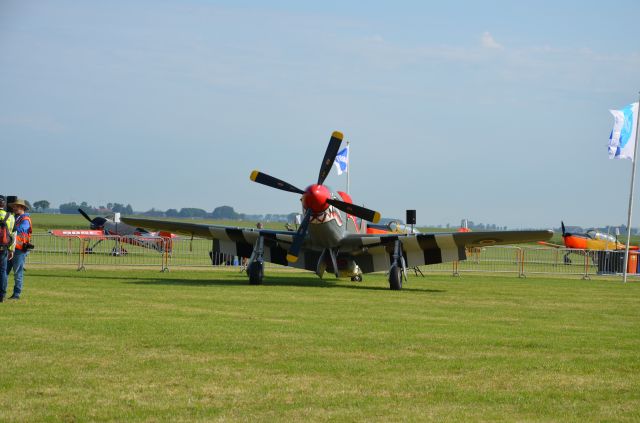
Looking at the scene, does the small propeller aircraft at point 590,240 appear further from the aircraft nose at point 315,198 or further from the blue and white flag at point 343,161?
the aircraft nose at point 315,198

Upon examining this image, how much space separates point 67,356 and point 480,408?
4.93 meters

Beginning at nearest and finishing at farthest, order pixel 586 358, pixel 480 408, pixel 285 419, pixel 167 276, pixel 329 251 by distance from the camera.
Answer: pixel 285 419, pixel 480 408, pixel 586 358, pixel 329 251, pixel 167 276

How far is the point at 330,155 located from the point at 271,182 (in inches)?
72.2

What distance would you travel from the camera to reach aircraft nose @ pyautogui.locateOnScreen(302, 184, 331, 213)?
79.9ft

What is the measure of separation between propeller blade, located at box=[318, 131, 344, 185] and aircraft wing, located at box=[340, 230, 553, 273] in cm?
192

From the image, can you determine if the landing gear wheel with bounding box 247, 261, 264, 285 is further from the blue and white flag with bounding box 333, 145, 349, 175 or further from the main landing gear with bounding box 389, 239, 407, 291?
the blue and white flag with bounding box 333, 145, 349, 175

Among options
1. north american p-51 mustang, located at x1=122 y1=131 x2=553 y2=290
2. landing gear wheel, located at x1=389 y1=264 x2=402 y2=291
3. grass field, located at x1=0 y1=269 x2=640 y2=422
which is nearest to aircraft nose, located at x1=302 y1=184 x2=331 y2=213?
north american p-51 mustang, located at x1=122 y1=131 x2=553 y2=290

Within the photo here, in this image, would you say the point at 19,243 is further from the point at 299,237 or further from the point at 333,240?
the point at 333,240

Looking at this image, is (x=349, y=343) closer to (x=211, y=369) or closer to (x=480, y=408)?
(x=211, y=369)

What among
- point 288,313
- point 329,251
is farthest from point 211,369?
point 329,251

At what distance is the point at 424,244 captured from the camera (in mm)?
25922

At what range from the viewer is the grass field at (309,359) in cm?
806

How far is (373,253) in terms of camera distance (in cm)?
2716

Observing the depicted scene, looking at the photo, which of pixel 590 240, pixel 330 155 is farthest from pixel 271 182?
pixel 590 240
